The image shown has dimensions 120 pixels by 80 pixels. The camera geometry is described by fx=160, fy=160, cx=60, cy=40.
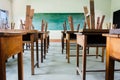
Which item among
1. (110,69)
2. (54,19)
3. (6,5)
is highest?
(6,5)

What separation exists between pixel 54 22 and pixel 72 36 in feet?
19.3

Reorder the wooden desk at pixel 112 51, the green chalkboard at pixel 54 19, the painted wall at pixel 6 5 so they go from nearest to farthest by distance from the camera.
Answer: the wooden desk at pixel 112 51 → the painted wall at pixel 6 5 → the green chalkboard at pixel 54 19

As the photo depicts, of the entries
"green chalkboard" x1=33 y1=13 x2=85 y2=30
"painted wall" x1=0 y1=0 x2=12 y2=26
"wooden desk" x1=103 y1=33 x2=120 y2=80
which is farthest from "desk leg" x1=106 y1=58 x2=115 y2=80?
"green chalkboard" x1=33 y1=13 x2=85 y2=30

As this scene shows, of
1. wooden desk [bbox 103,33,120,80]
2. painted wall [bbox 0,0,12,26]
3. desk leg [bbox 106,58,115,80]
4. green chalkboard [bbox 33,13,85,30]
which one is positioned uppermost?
painted wall [bbox 0,0,12,26]

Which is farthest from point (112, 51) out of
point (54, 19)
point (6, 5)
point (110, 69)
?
point (6, 5)

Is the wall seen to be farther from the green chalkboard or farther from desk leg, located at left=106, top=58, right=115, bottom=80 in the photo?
desk leg, located at left=106, top=58, right=115, bottom=80

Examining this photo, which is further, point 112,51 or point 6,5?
point 6,5

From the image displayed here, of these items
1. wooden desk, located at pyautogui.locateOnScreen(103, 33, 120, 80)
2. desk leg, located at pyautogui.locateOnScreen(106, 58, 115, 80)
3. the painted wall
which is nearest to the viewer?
wooden desk, located at pyautogui.locateOnScreen(103, 33, 120, 80)

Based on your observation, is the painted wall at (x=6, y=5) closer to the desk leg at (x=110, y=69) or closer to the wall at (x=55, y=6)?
the wall at (x=55, y=6)

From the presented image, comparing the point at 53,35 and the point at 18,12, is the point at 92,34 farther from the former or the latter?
the point at 18,12

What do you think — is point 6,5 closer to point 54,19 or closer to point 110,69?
point 54,19

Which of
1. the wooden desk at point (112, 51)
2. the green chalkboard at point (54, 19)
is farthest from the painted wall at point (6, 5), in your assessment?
the wooden desk at point (112, 51)

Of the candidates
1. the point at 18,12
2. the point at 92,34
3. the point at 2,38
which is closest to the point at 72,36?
the point at 92,34

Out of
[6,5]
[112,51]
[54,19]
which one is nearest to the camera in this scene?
[112,51]
